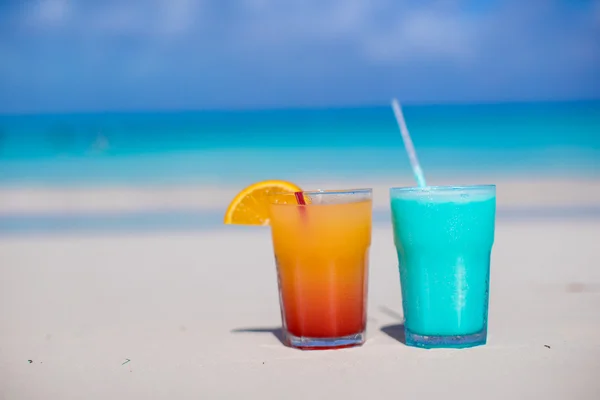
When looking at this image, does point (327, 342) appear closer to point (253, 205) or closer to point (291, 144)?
point (253, 205)

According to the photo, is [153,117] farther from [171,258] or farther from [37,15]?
[171,258]

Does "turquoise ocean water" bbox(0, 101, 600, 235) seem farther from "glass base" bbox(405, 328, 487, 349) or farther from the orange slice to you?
"glass base" bbox(405, 328, 487, 349)

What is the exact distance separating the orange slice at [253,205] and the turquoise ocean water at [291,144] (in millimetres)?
6575

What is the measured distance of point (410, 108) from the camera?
13609mm

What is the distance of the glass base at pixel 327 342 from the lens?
211 cm

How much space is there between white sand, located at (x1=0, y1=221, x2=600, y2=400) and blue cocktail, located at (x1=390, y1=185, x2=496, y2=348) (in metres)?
0.07

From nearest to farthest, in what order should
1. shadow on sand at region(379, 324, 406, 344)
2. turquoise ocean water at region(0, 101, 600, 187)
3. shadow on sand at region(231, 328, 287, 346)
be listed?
shadow on sand at region(379, 324, 406, 344) → shadow on sand at region(231, 328, 287, 346) → turquoise ocean water at region(0, 101, 600, 187)

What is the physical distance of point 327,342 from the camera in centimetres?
211

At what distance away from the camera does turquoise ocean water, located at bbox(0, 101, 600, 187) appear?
9430mm

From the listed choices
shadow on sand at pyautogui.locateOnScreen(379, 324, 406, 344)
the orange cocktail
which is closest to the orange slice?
the orange cocktail

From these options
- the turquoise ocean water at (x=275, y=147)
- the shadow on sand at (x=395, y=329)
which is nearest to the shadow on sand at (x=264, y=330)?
the shadow on sand at (x=395, y=329)

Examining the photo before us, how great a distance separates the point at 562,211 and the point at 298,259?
4576mm

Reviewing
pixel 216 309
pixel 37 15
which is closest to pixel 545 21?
pixel 37 15

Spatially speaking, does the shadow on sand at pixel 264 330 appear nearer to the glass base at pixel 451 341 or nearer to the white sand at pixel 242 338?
the white sand at pixel 242 338
